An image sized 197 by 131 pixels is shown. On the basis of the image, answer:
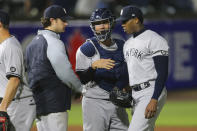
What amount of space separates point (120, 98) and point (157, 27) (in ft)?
29.9

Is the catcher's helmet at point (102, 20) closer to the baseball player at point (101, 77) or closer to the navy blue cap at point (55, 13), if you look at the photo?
the baseball player at point (101, 77)

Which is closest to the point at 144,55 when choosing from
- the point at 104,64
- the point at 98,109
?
the point at 104,64

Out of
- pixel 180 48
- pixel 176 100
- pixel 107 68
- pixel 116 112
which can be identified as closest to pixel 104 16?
pixel 107 68

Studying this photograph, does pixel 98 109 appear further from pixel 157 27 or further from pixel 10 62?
pixel 157 27

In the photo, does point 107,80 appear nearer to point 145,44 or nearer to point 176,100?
point 145,44

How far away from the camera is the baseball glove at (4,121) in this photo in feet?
19.3

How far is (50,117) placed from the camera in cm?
630

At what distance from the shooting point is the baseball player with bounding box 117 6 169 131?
618 cm

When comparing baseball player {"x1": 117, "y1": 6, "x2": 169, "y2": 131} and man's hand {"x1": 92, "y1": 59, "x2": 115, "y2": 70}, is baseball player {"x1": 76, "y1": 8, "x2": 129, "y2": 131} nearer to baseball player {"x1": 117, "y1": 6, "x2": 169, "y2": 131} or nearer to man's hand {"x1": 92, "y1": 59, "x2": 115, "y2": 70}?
man's hand {"x1": 92, "y1": 59, "x2": 115, "y2": 70}

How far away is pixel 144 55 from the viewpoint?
6.35m

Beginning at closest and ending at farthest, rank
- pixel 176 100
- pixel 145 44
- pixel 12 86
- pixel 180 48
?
pixel 12 86, pixel 145 44, pixel 176 100, pixel 180 48

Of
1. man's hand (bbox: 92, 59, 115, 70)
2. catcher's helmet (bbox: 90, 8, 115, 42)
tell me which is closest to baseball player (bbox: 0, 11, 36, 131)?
man's hand (bbox: 92, 59, 115, 70)

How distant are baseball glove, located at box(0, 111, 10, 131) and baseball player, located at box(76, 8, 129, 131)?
117 cm

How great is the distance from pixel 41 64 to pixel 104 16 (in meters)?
1.05
